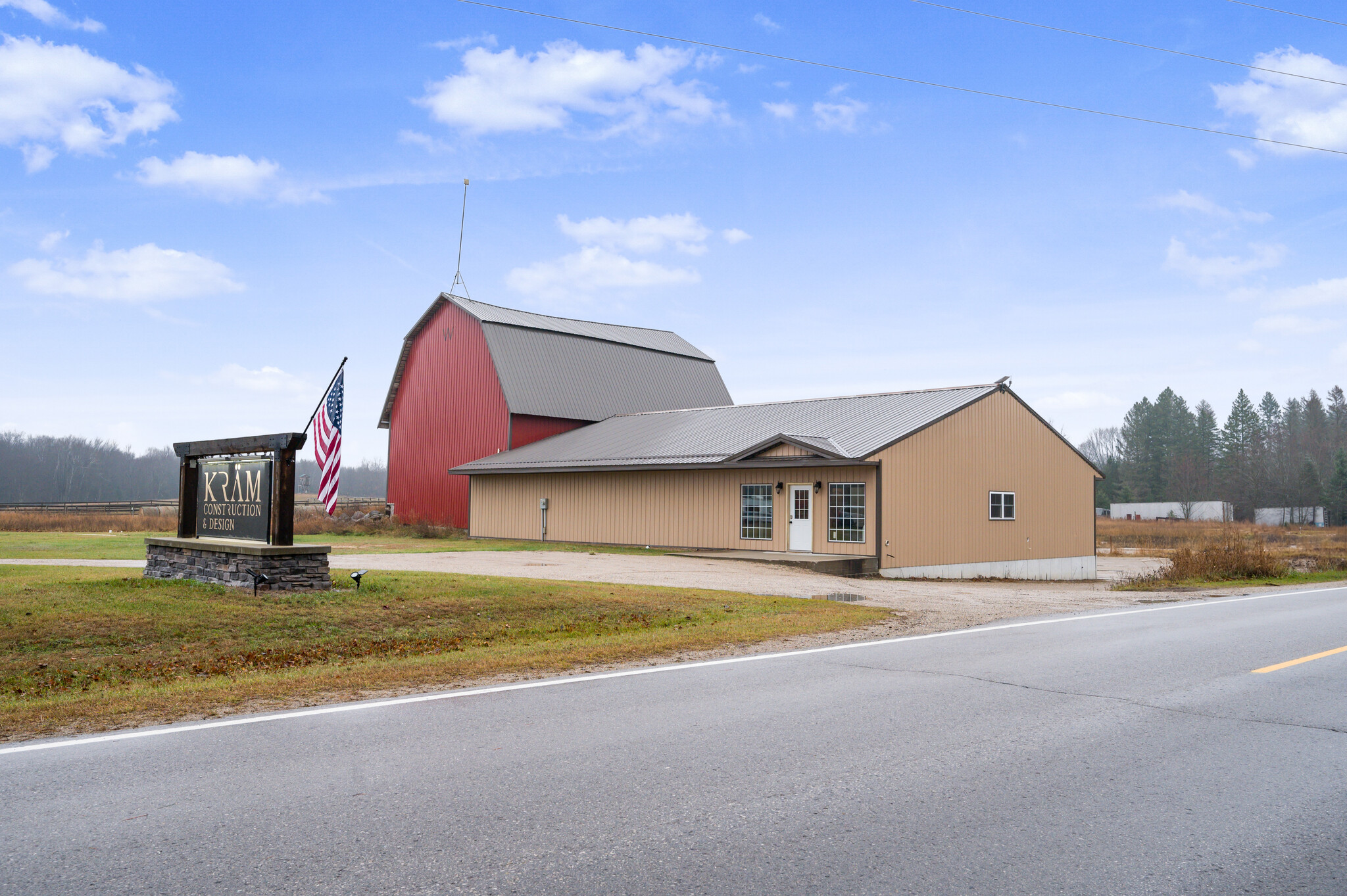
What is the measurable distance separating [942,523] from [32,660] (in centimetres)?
2044

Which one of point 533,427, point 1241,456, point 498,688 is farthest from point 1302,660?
point 1241,456

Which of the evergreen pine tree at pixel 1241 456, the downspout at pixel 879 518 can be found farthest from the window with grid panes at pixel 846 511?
the evergreen pine tree at pixel 1241 456

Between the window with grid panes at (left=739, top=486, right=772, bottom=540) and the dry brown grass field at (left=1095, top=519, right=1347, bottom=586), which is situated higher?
the window with grid panes at (left=739, top=486, right=772, bottom=540)

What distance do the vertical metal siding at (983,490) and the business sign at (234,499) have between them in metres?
14.4

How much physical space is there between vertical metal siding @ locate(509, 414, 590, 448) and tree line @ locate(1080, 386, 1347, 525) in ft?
218

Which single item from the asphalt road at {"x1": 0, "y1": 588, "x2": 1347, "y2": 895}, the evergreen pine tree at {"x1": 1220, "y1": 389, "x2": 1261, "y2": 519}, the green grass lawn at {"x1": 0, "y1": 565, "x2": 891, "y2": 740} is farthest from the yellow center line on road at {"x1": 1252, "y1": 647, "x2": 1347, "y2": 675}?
the evergreen pine tree at {"x1": 1220, "y1": 389, "x2": 1261, "y2": 519}

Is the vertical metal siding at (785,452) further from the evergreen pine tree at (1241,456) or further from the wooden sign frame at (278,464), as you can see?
the evergreen pine tree at (1241,456)

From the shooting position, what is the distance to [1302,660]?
29.4ft

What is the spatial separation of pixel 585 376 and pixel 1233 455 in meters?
79.6

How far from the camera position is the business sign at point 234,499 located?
12602 millimetres

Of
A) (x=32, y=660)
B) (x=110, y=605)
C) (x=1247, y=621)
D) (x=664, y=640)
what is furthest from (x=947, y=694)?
(x=110, y=605)

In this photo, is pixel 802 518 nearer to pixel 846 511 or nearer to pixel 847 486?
pixel 846 511

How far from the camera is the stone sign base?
40.1 ft

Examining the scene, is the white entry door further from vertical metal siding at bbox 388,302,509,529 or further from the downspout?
vertical metal siding at bbox 388,302,509,529
